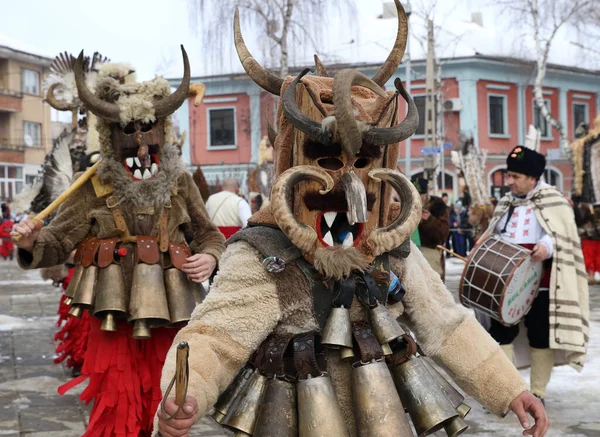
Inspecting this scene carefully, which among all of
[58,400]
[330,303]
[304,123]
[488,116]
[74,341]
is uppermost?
[488,116]

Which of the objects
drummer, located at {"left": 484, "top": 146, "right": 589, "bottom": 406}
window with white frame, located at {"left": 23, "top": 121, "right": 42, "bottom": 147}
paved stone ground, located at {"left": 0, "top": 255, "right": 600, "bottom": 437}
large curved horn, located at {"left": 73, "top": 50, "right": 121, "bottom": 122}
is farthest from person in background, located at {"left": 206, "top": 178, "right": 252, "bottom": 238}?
window with white frame, located at {"left": 23, "top": 121, "right": 42, "bottom": 147}

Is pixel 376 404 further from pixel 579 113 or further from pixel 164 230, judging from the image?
pixel 579 113

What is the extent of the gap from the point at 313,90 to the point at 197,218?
7.50 ft

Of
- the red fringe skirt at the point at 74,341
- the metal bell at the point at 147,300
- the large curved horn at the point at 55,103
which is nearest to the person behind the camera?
the metal bell at the point at 147,300

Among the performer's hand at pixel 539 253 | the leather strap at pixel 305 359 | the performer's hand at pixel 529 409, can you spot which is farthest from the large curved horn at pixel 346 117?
the performer's hand at pixel 539 253

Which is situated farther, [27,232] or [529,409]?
[27,232]

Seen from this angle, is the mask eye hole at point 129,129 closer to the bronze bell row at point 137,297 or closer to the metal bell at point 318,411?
the bronze bell row at point 137,297

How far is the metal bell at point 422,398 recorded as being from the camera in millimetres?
2607

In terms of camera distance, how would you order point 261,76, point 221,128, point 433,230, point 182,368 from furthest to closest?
point 221,128, point 433,230, point 261,76, point 182,368

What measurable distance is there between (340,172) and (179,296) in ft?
7.18

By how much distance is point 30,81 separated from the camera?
1845 inches

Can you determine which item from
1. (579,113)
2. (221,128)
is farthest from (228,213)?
(579,113)

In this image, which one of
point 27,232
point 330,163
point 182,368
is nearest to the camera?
point 182,368

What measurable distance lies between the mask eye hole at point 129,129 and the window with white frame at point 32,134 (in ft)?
142
